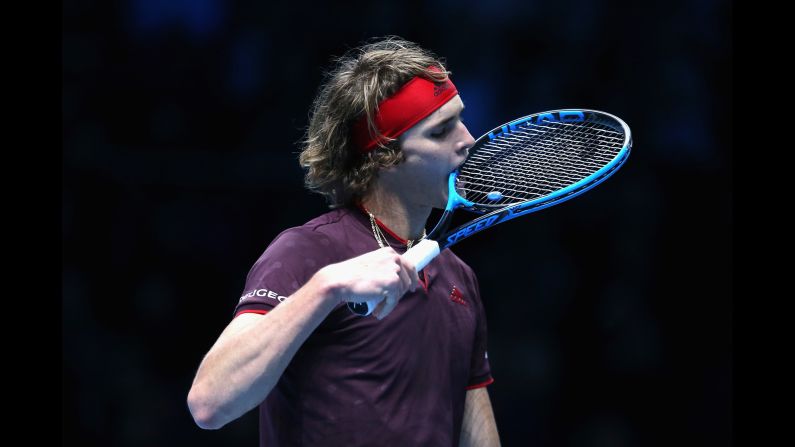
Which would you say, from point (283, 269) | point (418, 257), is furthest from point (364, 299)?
point (283, 269)

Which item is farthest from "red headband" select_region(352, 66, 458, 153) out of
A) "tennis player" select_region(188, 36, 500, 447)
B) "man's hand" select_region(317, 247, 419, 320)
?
"man's hand" select_region(317, 247, 419, 320)

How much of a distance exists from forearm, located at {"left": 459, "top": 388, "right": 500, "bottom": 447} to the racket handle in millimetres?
612

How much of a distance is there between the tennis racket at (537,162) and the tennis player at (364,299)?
0.14 metres

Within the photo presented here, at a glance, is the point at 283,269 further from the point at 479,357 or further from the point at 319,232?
the point at 479,357

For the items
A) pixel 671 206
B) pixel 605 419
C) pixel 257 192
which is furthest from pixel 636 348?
pixel 257 192

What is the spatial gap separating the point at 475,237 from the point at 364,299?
105 inches

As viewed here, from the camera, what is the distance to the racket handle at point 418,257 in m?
1.96

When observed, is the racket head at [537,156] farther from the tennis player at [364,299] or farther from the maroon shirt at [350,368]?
the maroon shirt at [350,368]

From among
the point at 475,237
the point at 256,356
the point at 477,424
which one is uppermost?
the point at 256,356

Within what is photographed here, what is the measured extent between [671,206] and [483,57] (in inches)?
43.0

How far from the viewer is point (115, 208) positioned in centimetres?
418

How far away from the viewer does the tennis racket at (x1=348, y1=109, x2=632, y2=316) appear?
7.76 ft

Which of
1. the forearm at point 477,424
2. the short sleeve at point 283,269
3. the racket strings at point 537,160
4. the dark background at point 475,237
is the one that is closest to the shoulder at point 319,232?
the short sleeve at point 283,269

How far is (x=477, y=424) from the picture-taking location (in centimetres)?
256
